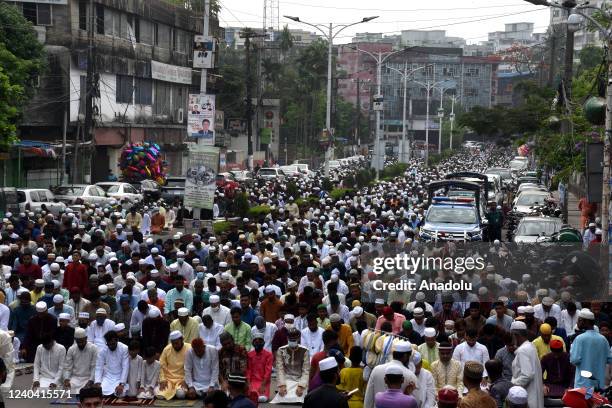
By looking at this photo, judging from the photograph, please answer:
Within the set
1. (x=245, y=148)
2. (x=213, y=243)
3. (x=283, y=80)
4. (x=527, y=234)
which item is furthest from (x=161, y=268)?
(x=283, y=80)

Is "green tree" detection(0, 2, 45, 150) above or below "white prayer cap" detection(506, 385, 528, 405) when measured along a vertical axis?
above

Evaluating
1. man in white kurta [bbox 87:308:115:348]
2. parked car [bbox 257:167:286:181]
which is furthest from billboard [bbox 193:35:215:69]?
parked car [bbox 257:167:286:181]

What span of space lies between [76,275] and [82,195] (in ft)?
60.0

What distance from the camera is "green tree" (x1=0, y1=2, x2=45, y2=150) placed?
1421 inches

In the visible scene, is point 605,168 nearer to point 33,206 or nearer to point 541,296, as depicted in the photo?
point 541,296

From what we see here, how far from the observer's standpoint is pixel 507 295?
1466 centimetres

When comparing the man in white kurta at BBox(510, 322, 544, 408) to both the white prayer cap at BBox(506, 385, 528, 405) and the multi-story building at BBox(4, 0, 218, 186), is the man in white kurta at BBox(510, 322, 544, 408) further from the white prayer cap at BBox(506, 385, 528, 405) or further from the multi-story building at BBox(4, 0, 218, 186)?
the multi-story building at BBox(4, 0, 218, 186)

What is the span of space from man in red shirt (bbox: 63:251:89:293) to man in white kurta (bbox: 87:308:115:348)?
3.74 metres

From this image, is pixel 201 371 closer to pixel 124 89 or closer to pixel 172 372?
pixel 172 372

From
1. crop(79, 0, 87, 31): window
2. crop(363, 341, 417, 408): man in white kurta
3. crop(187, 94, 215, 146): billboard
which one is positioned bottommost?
crop(363, 341, 417, 408): man in white kurta

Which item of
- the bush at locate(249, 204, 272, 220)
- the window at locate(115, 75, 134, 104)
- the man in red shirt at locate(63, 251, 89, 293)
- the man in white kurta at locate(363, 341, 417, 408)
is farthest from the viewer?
the window at locate(115, 75, 134, 104)

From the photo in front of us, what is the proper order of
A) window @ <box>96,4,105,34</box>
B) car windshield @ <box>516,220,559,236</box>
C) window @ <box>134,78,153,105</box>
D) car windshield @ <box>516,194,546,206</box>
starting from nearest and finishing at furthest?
1. car windshield @ <box>516,220,559,236</box>
2. car windshield @ <box>516,194,546,206</box>
3. window @ <box>96,4,105,34</box>
4. window @ <box>134,78,153,105</box>

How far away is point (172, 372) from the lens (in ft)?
44.3

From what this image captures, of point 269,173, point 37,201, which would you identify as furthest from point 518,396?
point 269,173
